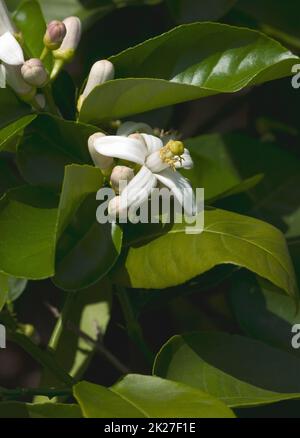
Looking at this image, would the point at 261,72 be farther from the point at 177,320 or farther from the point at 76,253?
the point at 177,320

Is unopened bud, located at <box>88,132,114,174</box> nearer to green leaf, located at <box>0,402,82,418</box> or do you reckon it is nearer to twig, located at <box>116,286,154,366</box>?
twig, located at <box>116,286,154,366</box>

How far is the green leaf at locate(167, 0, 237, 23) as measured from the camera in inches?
57.7

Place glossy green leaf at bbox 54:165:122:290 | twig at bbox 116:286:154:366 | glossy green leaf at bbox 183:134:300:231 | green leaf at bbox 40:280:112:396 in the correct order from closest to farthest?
glossy green leaf at bbox 54:165:122:290, twig at bbox 116:286:154:366, green leaf at bbox 40:280:112:396, glossy green leaf at bbox 183:134:300:231

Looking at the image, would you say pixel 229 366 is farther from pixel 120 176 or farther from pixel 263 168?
pixel 263 168

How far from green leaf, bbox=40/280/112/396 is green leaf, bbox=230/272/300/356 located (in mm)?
210

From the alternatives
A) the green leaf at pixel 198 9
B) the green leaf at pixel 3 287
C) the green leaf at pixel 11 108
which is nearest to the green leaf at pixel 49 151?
the green leaf at pixel 11 108

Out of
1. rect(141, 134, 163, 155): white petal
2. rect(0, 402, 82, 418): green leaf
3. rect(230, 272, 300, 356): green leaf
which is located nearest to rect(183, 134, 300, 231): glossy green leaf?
rect(230, 272, 300, 356): green leaf

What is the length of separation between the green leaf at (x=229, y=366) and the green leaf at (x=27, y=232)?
18 centimetres

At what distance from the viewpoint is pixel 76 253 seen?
1.13 meters

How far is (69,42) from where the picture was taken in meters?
1.18

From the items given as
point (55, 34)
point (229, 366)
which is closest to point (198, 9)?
point (55, 34)

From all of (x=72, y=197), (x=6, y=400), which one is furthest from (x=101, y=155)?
(x=6, y=400)

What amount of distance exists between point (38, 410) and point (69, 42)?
17.8 inches
